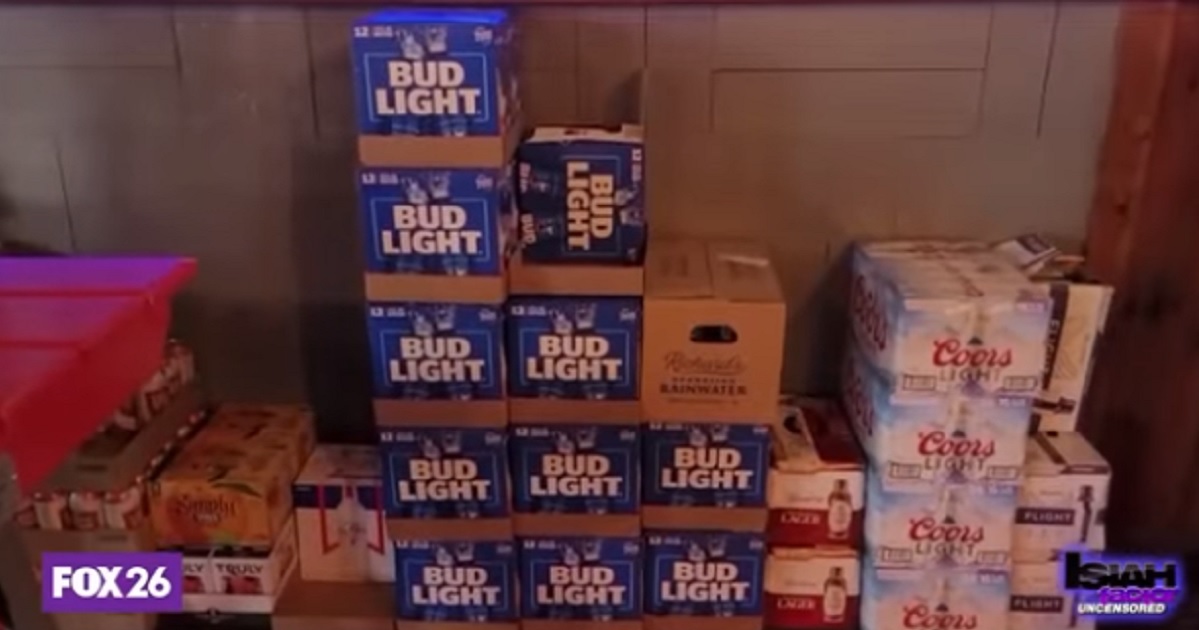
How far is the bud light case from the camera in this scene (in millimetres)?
1945

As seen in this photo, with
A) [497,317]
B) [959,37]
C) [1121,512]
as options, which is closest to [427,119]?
[497,317]

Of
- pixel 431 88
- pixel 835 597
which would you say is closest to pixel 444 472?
pixel 431 88

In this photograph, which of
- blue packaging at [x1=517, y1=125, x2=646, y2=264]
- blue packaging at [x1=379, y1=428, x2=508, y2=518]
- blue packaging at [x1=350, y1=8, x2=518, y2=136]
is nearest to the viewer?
blue packaging at [x1=350, y1=8, x2=518, y2=136]

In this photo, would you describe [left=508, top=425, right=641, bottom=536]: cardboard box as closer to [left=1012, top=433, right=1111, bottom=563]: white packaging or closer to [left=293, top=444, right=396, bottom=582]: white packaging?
[left=293, top=444, right=396, bottom=582]: white packaging

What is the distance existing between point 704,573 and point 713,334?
437 mm

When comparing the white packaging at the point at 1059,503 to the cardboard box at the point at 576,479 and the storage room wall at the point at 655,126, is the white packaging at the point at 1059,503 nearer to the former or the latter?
the storage room wall at the point at 655,126

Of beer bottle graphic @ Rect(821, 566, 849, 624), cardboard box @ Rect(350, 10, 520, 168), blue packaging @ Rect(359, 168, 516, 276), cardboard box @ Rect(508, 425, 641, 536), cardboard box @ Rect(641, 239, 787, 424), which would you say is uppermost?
cardboard box @ Rect(350, 10, 520, 168)

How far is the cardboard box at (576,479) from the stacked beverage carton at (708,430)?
4 cm

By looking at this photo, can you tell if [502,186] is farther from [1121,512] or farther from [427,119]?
[1121,512]

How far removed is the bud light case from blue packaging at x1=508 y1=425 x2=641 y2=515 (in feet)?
0.22

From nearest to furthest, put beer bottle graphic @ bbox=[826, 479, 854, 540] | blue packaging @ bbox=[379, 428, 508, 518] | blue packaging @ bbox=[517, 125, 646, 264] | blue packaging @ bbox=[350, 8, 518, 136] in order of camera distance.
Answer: blue packaging @ bbox=[350, 8, 518, 136]
blue packaging @ bbox=[517, 125, 646, 264]
blue packaging @ bbox=[379, 428, 508, 518]
beer bottle graphic @ bbox=[826, 479, 854, 540]

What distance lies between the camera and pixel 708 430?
187 cm

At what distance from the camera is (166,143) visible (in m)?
2.13

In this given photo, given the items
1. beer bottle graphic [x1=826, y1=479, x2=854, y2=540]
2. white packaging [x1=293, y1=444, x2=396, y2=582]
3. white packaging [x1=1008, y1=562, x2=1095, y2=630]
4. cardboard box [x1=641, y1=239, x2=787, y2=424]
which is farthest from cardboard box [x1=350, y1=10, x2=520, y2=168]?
white packaging [x1=1008, y1=562, x2=1095, y2=630]
